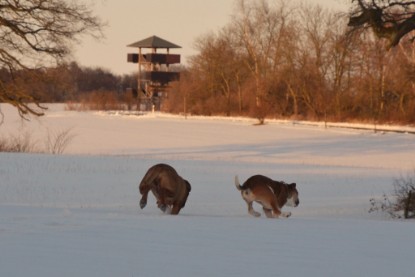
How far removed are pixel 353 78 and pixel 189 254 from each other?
71.9m

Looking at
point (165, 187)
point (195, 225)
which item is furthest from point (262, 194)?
point (195, 225)

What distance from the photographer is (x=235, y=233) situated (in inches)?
433

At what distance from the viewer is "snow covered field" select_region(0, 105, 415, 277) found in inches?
338

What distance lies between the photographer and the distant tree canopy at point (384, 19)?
55.6 ft

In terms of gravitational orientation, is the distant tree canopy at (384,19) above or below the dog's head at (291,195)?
above

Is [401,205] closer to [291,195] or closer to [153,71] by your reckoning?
[291,195]

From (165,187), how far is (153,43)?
101 metres

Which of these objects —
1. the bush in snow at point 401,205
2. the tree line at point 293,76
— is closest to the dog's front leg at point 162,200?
the bush in snow at point 401,205

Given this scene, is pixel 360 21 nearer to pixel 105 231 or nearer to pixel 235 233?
pixel 235 233

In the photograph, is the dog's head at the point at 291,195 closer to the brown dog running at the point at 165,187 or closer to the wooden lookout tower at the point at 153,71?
the brown dog running at the point at 165,187

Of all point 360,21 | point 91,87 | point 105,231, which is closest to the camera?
point 105,231

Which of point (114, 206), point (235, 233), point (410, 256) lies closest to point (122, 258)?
point (235, 233)

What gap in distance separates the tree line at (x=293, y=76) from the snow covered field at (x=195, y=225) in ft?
92.7

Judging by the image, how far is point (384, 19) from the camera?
1745cm
